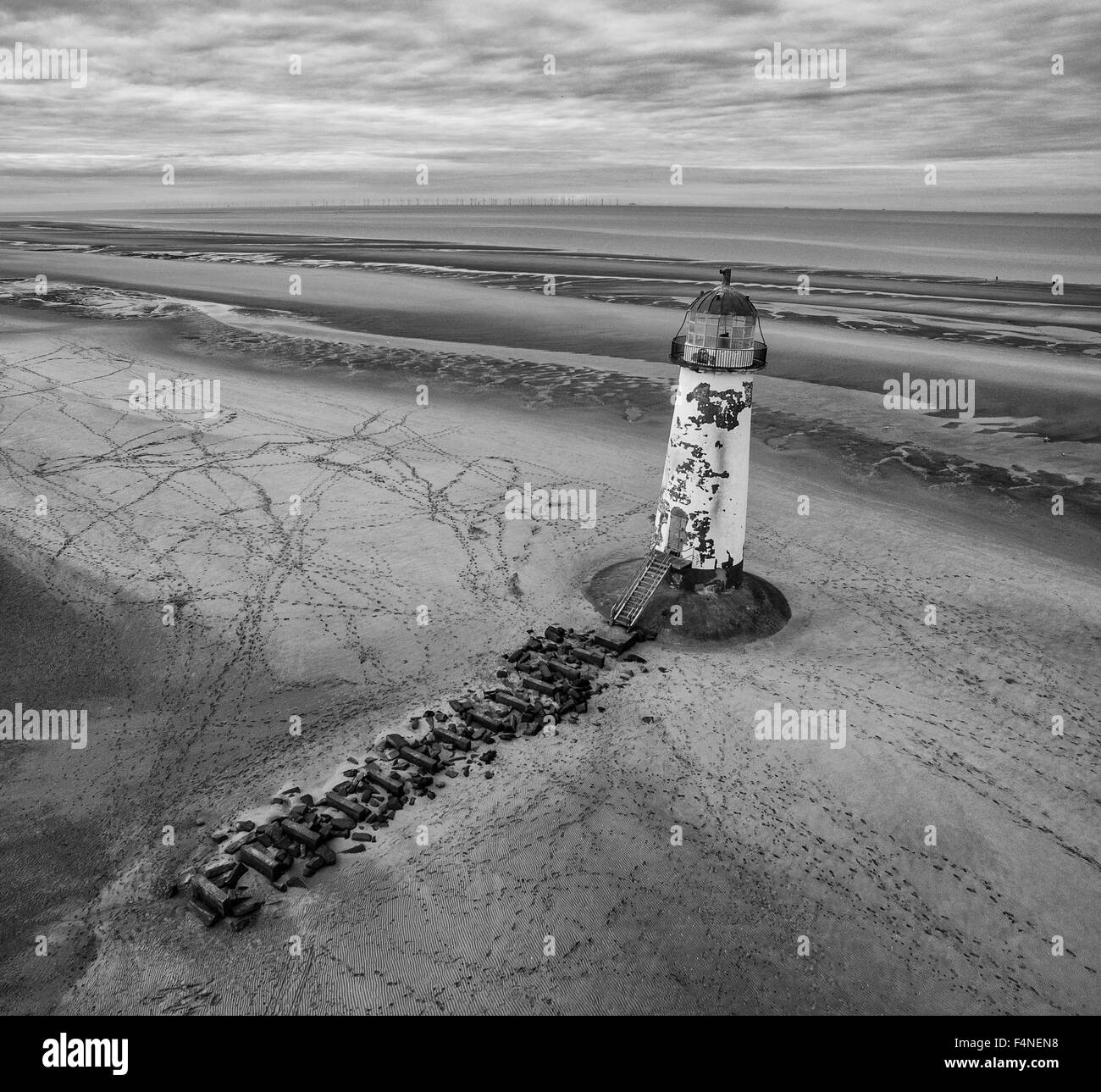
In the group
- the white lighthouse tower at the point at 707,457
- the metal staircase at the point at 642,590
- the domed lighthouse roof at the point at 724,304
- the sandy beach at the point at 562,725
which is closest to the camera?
the sandy beach at the point at 562,725

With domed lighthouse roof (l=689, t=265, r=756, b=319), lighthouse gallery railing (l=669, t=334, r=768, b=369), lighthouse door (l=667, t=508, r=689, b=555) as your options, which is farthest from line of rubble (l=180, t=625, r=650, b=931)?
domed lighthouse roof (l=689, t=265, r=756, b=319)

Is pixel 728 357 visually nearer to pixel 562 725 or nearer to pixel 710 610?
pixel 710 610

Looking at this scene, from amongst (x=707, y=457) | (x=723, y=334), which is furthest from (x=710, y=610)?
(x=723, y=334)

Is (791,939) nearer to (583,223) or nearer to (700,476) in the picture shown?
(700,476)

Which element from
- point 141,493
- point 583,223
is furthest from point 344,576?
point 583,223

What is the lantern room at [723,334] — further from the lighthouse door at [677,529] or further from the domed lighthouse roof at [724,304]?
the lighthouse door at [677,529]

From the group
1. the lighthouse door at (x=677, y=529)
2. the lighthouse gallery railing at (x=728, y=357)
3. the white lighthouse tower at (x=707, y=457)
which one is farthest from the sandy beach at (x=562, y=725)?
the lighthouse gallery railing at (x=728, y=357)

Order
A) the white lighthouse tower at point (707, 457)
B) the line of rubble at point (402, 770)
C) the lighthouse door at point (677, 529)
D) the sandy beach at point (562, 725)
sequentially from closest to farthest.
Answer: the sandy beach at point (562, 725) < the line of rubble at point (402, 770) < the white lighthouse tower at point (707, 457) < the lighthouse door at point (677, 529)
